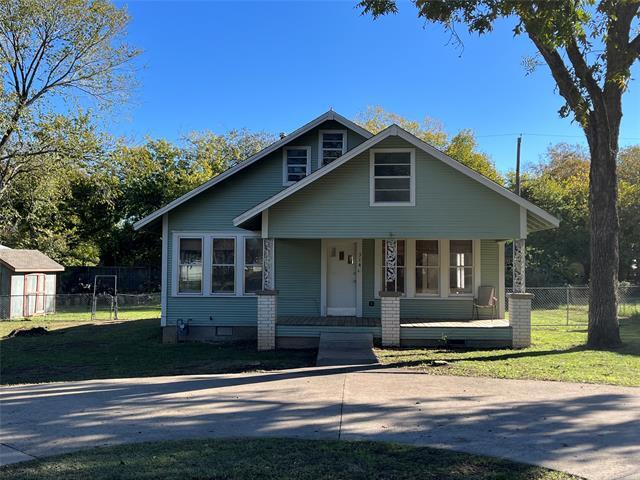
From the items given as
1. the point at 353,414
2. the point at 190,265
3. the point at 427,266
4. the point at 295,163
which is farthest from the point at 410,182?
the point at 353,414

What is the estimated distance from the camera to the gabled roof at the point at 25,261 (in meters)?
21.1

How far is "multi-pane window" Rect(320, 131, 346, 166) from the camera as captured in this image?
47.8 ft

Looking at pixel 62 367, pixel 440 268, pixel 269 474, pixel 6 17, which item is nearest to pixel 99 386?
pixel 62 367

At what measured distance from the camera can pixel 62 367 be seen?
10203 mm

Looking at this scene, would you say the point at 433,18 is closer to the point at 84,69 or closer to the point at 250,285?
the point at 250,285

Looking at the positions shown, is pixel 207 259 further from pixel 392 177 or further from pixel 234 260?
pixel 392 177

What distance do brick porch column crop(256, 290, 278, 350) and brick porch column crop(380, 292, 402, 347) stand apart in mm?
2535

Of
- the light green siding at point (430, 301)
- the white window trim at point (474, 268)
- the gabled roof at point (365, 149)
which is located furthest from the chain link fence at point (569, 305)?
the gabled roof at point (365, 149)

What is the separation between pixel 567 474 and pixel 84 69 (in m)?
20.8

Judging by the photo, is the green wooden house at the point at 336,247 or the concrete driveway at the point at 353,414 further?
the green wooden house at the point at 336,247

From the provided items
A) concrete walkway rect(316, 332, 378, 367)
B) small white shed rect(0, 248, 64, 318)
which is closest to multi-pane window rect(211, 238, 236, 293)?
concrete walkway rect(316, 332, 378, 367)

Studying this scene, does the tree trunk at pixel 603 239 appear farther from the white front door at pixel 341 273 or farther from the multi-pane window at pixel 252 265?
the multi-pane window at pixel 252 265

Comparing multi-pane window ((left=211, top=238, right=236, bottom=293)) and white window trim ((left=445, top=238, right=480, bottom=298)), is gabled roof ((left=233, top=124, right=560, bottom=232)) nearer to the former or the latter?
white window trim ((left=445, top=238, right=480, bottom=298))

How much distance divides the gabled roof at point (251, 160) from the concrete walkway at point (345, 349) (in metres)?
5.28
